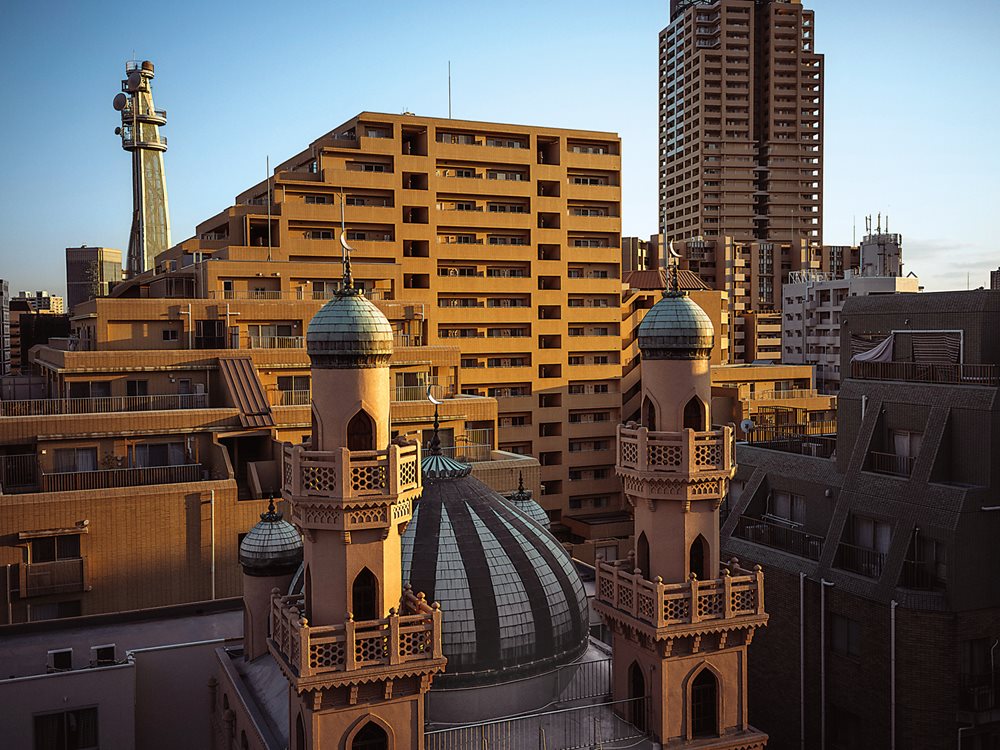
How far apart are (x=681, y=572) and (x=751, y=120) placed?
11165 centimetres

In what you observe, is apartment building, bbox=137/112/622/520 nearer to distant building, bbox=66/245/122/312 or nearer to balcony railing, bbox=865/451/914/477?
balcony railing, bbox=865/451/914/477

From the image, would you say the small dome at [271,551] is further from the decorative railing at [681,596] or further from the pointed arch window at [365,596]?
the decorative railing at [681,596]

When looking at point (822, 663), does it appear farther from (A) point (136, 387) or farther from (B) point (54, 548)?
(A) point (136, 387)

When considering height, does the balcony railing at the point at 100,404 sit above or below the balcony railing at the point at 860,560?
above

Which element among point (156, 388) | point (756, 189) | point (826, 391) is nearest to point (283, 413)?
point (156, 388)

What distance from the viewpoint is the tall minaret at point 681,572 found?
2134cm

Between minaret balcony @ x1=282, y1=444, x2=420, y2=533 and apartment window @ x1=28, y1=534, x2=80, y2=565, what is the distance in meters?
18.7

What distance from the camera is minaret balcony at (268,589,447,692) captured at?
18.1 metres

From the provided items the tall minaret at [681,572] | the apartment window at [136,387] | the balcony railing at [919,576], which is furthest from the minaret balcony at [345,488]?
the apartment window at [136,387]

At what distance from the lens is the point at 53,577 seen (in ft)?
108

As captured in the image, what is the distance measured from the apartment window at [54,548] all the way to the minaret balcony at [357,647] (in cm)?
1751

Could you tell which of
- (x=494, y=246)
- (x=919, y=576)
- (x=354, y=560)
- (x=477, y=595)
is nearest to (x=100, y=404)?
(x=477, y=595)

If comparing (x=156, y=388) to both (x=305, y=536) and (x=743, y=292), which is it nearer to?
(x=305, y=536)

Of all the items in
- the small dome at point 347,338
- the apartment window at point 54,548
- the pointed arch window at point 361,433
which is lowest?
the apartment window at point 54,548
